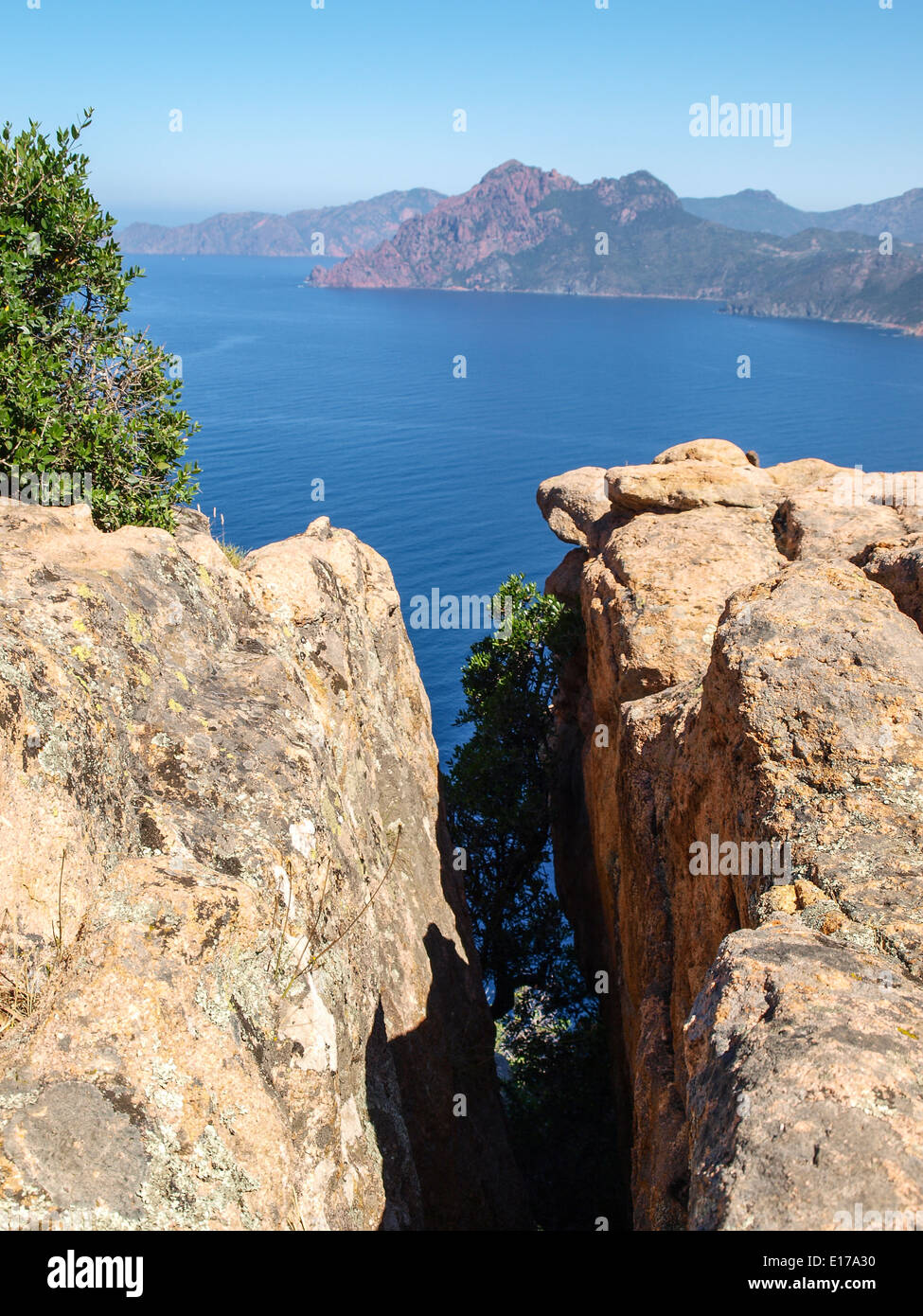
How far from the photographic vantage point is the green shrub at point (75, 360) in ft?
48.2

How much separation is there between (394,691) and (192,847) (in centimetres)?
1333

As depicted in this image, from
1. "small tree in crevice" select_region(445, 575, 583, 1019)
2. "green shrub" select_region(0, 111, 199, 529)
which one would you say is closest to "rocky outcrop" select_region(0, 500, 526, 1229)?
"green shrub" select_region(0, 111, 199, 529)

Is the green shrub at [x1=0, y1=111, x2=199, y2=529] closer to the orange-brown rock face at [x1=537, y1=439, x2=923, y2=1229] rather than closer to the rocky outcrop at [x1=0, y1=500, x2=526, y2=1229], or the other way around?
the rocky outcrop at [x1=0, y1=500, x2=526, y2=1229]

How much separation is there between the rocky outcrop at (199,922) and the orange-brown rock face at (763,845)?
437cm

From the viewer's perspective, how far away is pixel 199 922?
9.47 m

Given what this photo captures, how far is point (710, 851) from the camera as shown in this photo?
13.0 meters

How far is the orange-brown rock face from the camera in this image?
21.0ft

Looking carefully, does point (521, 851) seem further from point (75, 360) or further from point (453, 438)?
point (453, 438)

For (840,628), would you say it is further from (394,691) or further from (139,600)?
(394,691)

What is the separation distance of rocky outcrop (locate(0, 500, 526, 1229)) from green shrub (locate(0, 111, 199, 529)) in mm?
1311

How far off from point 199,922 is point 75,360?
40.5 feet

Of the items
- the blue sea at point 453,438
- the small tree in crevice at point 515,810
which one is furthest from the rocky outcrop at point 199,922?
the blue sea at point 453,438
